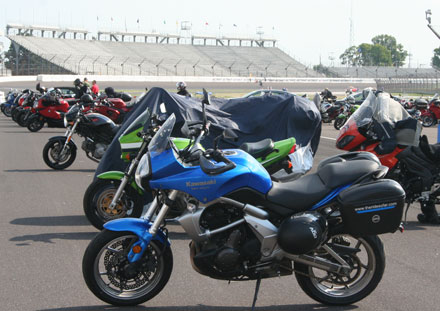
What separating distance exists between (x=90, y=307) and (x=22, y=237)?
2598 millimetres

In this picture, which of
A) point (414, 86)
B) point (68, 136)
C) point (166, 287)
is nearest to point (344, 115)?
point (68, 136)

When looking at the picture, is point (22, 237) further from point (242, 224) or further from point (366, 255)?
point (366, 255)

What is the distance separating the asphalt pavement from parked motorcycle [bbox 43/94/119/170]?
1.49 meters

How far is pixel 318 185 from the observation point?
480 centimetres

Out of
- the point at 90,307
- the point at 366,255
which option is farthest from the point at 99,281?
the point at 366,255

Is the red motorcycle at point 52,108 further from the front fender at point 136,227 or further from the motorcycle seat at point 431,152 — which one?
the front fender at point 136,227

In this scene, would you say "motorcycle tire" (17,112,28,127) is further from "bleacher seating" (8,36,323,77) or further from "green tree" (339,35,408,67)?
"green tree" (339,35,408,67)

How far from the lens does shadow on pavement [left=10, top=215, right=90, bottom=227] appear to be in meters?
7.98

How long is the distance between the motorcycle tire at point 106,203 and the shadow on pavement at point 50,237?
218 mm

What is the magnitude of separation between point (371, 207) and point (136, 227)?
178cm

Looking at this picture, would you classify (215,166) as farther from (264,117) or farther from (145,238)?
(264,117)

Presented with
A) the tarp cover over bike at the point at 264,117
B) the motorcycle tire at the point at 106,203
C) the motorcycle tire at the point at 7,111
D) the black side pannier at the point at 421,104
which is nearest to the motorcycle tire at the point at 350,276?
the motorcycle tire at the point at 106,203

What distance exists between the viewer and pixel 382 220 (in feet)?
15.6

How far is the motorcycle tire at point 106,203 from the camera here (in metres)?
7.43
